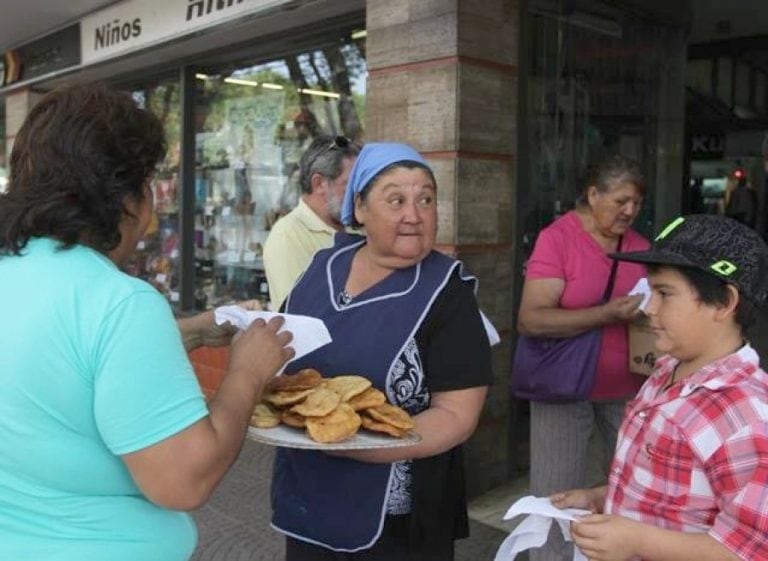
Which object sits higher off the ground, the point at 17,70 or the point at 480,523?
the point at 17,70

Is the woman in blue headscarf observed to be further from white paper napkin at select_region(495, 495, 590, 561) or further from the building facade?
the building facade

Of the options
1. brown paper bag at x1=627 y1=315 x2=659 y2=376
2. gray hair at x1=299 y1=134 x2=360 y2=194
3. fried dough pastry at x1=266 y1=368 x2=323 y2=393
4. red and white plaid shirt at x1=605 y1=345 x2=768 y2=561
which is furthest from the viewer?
gray hair at x1=299 y1=134 x2=360 y2=194

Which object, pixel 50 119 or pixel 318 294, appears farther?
pixel 318 294

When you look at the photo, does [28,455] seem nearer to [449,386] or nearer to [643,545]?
[449,386]

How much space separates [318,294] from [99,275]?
0.86 meters

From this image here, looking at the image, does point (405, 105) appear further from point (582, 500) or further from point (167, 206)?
point (167, 206)

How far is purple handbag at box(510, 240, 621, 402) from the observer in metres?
3.07

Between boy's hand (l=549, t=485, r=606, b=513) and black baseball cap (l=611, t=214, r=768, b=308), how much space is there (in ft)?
2.03

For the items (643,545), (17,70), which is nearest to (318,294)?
(643,545)

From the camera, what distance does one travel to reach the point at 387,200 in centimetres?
217

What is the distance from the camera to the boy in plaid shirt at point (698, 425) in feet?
5.01

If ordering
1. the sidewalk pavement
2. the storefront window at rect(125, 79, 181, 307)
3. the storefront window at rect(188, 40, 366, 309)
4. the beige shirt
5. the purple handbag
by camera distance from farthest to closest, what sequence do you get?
the storefront window at rect(125, 79, 181, 307)
the storefront window at rect(188, 40, 366, 309)
the sidewalk pavement
the beige shirt
the purple handbag

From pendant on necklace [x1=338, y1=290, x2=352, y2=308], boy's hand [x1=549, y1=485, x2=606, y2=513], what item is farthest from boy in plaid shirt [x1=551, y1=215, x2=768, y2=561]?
pendant on necklace [x1=338, y1=290, x2=352, y2=308]

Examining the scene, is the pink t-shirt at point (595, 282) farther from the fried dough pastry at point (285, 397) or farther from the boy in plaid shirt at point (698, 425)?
the fried dough pastry at point (285, 397)
